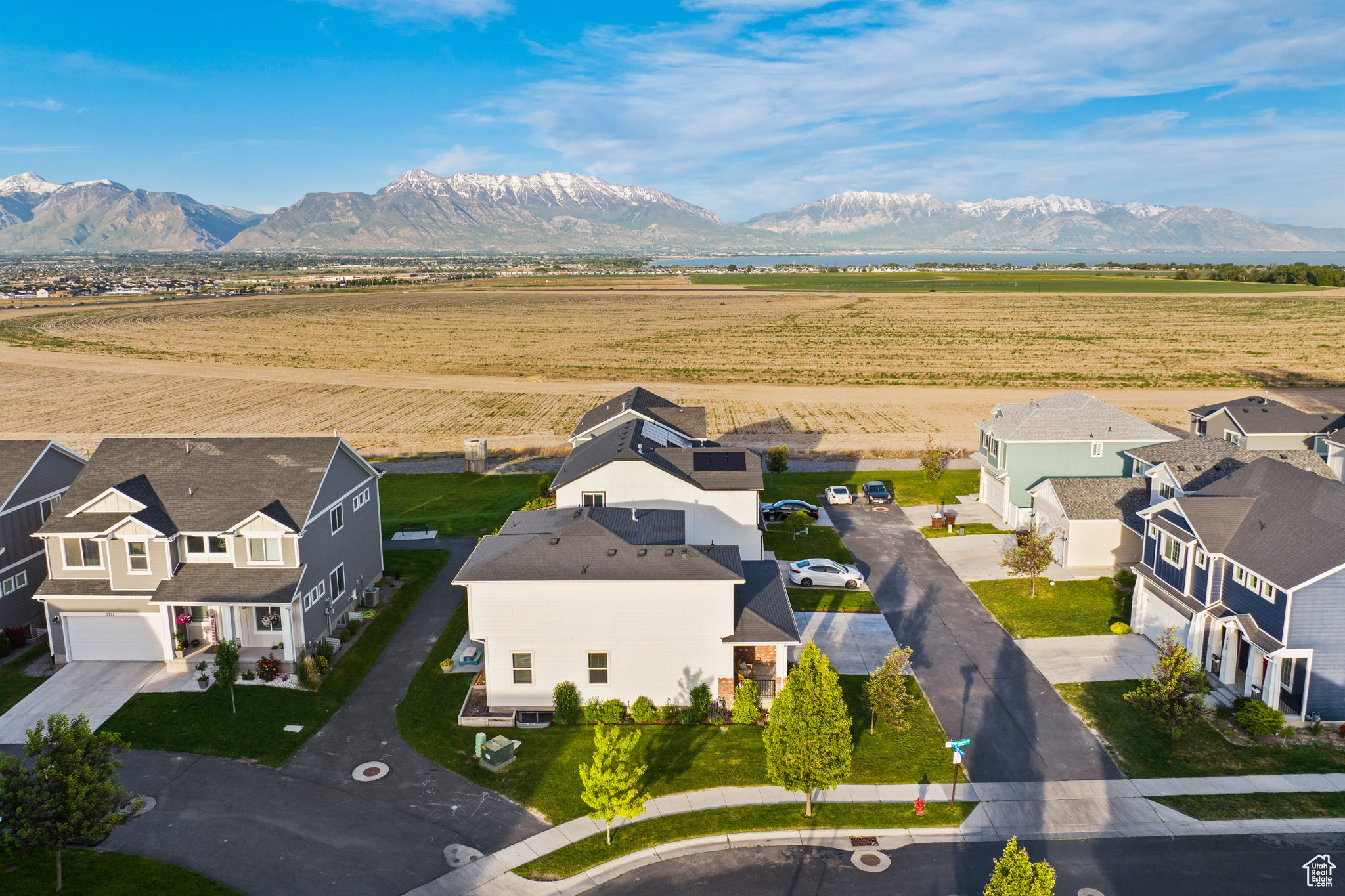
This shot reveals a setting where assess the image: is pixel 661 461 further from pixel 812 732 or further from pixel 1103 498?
pixel 1103 498

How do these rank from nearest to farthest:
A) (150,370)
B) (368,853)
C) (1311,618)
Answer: (368,853)
(1311,618)
(150,370)

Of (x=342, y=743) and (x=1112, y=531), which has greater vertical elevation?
(x=1112, y=531)

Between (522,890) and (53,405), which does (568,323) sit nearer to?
(53,405)

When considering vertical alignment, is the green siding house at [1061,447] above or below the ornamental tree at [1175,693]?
above

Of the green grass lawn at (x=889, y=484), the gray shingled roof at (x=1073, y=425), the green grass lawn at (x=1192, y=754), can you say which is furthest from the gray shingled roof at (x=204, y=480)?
the gray shingled roof at (x=1073, y=425)

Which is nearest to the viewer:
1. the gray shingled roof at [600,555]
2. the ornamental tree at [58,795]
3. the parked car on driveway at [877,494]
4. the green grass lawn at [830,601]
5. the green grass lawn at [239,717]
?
the ornamental tree at [58,795]

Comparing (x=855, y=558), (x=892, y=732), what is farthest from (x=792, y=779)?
(x=855, y=558)

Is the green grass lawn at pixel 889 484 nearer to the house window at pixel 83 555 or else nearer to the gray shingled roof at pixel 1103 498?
the gray shingled roof at pixel 1103 498
